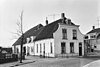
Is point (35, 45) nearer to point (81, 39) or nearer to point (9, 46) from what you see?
point (81, 39)

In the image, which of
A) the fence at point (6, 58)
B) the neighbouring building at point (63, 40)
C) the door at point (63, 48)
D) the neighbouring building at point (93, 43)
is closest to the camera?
the fence at point (6, 58)

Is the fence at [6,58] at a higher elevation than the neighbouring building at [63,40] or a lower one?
lower

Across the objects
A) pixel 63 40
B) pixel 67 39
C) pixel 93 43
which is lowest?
pixel 93 43

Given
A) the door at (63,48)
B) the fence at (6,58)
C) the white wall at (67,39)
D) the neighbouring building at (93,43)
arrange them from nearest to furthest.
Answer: the fence at (6,58), the white wall at (67,39), the door at (63,48), the neighbouring building at (93,43)

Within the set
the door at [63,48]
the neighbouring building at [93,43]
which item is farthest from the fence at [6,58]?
the neighbouring building at [93,43]

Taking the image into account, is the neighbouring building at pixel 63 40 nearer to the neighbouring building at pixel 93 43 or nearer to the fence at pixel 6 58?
the fence at pixel 6 58

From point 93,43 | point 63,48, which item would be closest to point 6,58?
point 63,48

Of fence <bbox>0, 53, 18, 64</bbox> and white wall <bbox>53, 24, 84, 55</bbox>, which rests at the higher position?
white wall <bbox>53, 24, 84, 55</bbox>

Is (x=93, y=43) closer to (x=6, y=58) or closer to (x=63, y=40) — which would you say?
(x=63, y=40)

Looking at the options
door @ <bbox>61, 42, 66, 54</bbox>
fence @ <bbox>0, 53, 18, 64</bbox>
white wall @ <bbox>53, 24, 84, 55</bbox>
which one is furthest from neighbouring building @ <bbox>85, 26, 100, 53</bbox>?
fence @ <bbox>0, 53, 18, 64</bbox>

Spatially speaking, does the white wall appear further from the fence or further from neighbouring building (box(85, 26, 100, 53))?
neighbouring building (box(85, 26, 100, 53))

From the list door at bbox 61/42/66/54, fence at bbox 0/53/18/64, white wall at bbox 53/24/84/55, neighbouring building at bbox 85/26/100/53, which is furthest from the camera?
neighbouring building at bbox 85/26/100/53

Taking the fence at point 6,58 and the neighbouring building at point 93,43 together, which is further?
the neighbouring building at point 93,43

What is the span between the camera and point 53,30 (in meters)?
31.5
